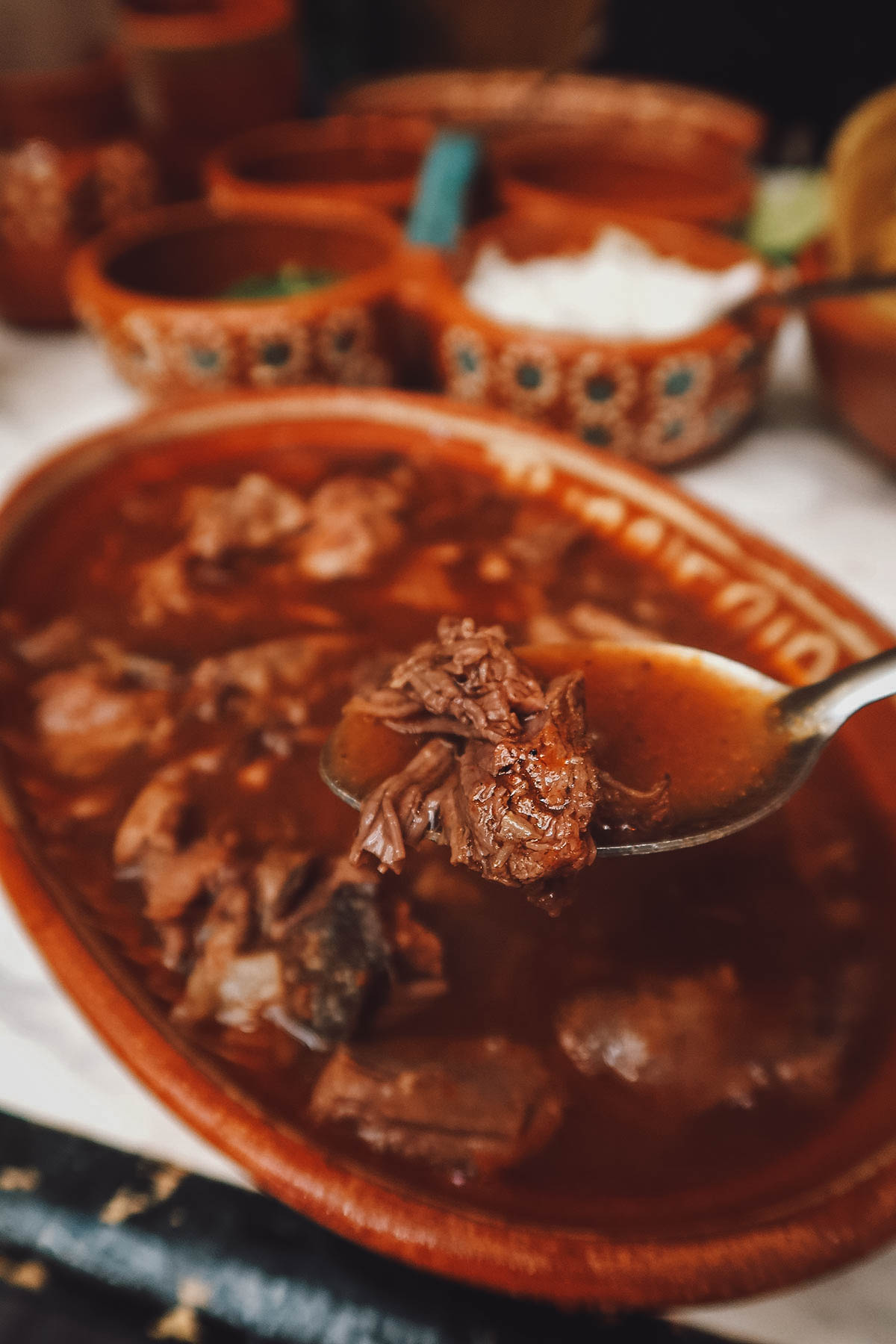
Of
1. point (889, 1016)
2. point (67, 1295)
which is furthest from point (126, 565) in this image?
point (889, 1016)

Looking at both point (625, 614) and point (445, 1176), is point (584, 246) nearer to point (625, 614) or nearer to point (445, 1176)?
point (625, 614)

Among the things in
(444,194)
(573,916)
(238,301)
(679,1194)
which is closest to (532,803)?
(573,916)

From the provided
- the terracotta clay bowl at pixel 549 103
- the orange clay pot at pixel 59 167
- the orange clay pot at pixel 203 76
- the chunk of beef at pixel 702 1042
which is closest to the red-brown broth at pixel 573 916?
the chunk of beef at pixel 702 1042

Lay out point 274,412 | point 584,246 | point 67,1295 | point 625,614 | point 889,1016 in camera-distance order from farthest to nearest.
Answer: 1. point 584,246
2. point 274,412
3. point 625,614
4. point 67,1295
5. point 889,1016

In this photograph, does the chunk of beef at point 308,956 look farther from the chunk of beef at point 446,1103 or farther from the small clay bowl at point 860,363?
the small clay bowl at point 860,363

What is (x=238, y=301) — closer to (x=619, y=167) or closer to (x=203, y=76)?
(x=203, y=76)

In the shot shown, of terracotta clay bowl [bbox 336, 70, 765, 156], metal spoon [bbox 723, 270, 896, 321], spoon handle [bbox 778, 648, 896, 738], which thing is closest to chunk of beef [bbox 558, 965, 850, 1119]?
spoon handle [bbox 778, 648, 896, 738]
